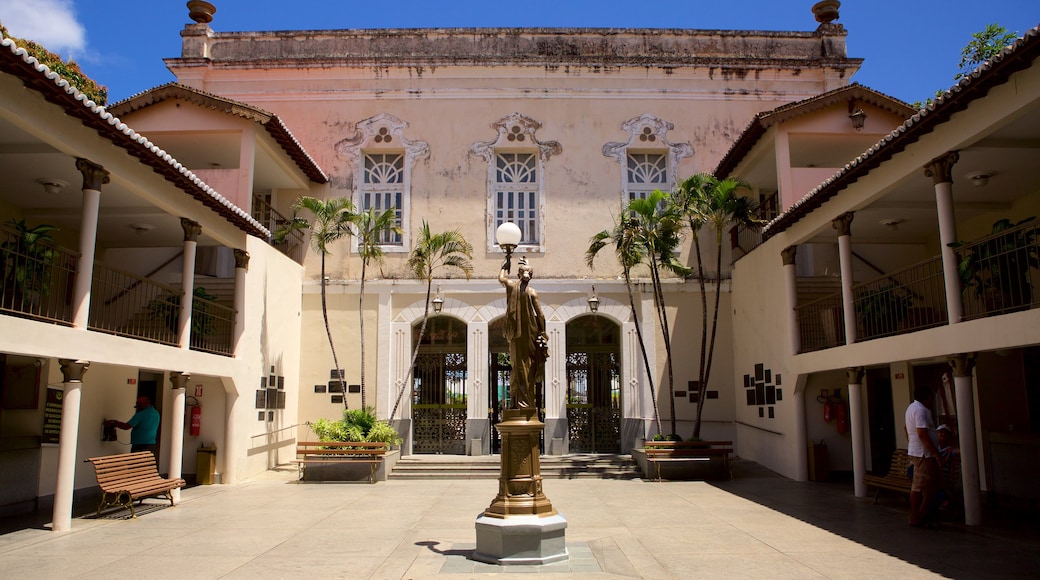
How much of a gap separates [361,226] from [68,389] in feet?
26.3

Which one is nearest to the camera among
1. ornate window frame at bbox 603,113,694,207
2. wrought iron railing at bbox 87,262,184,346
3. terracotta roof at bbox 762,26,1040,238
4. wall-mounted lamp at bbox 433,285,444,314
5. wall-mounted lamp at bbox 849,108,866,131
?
terracotta roof at bbox 762,26,1040,238

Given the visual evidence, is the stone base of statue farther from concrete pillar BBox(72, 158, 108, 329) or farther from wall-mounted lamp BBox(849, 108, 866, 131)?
wall-mounted lamp BBox(849, 108, 866, 131)

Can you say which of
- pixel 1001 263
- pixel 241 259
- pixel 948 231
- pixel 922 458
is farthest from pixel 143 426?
pixel 1001 263

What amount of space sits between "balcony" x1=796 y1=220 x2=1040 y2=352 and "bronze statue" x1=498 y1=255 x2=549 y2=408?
535cm

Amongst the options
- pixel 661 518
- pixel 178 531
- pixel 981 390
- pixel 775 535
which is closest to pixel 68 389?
pixel 178 531

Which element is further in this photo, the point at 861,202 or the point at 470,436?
the point at 470,436

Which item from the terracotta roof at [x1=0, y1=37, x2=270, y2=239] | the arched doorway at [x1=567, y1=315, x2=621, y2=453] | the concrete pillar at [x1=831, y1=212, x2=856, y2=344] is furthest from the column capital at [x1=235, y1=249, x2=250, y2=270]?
the concrete pillar at [x1=831, y1=212, x2=856, y2=344]

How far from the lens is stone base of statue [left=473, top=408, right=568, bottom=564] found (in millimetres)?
7598

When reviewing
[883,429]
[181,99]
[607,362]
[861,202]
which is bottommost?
[883,429]

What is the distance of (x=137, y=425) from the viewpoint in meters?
12.3

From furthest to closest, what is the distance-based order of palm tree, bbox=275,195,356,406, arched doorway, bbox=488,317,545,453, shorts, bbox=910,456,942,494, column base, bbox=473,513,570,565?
arched doorway, bbox=488,317,545,453
palm tree, bbox=275,195,356,406
shorts, bbox=910,456,942,494
column base, bbox=473,513,570,565

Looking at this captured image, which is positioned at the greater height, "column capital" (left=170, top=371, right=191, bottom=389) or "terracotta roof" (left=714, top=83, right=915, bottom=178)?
"terracotta roof" (left=714, top=83, right=915, bottom=178)

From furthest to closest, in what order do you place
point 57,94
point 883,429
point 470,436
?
point 470,436 < point 883,429 < point 57,94

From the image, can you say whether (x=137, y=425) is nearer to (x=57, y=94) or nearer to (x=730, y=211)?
(x=57, y=94)
